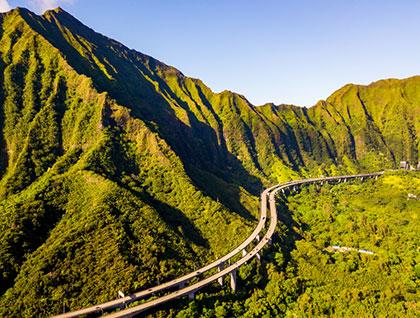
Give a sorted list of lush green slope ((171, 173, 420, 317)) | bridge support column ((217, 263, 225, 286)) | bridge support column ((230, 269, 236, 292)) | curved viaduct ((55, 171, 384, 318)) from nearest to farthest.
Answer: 1. curved viaduct ((55, 171, 384, 318))
2. lush green slope ((171, 173, 420, 317))
3. bridge support column ((217, 263, 225, 286))
4. bridge support column ((230, 269, 236, 292))

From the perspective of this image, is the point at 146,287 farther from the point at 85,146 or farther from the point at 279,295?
the point at 85,146

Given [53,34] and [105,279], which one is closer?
[105,279]

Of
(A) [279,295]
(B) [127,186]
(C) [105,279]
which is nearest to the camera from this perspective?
(C) [105,279]

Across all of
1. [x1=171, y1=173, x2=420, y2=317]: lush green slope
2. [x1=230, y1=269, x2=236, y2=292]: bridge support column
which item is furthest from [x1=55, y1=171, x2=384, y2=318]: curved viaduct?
[x1=171, y1=173, x2=420, y2=317]: lush green slope

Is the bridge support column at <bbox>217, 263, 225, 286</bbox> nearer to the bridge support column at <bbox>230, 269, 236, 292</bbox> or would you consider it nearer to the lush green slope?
the lush green slope

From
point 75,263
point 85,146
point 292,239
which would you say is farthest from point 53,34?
point 292,239

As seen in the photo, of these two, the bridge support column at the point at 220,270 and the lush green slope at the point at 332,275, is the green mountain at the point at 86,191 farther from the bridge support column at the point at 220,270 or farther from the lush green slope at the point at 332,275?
the lush green slope at the point at 332,275

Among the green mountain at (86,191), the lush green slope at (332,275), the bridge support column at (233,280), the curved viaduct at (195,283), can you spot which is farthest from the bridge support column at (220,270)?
the green mountain at (86,191)

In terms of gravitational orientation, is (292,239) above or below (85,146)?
below

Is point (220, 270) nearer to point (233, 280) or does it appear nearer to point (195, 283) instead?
point (233, 280)
